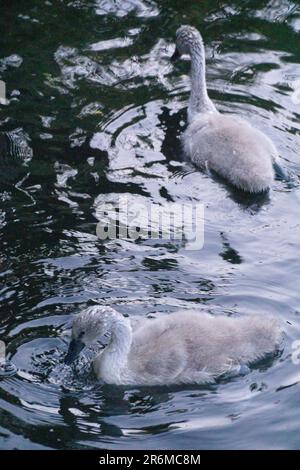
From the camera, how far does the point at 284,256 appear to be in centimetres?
713

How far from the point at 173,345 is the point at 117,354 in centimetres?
35

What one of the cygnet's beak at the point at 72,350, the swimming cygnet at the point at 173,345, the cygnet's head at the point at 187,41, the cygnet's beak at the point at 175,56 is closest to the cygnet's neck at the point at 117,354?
the swimming cygnet at the point at 173,345

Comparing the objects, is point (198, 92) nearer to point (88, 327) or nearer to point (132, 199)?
point (132, 199)

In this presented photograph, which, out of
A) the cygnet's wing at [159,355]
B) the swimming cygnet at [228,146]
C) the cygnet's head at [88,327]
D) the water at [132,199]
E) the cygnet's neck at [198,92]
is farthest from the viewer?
the cygnet's neck at [198,92]

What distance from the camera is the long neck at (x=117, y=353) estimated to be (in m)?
5.95

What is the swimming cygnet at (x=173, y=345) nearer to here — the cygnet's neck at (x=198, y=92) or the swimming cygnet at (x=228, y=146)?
the swimming cygnet at (x=228, y=146)

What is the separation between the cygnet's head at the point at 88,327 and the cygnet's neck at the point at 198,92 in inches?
132

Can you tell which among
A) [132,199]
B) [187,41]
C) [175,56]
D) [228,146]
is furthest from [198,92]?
[132,199]

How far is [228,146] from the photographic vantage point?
8164 mm

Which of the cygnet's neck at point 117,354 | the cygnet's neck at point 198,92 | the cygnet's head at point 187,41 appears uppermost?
the cygnet's head at point 187,41

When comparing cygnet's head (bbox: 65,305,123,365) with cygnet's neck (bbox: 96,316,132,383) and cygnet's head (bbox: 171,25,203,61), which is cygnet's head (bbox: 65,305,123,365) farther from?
cygnet's head (bbox: 171,25,203,61)

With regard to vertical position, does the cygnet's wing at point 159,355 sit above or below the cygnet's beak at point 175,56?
below

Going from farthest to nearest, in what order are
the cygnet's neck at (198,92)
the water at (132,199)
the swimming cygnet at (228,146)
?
1. the cygnet's neck at (198,92)
2. the swimming cygnet at (228,146)
3. the water at (132,199)

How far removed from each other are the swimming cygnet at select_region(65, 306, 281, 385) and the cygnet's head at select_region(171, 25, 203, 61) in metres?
4.04
